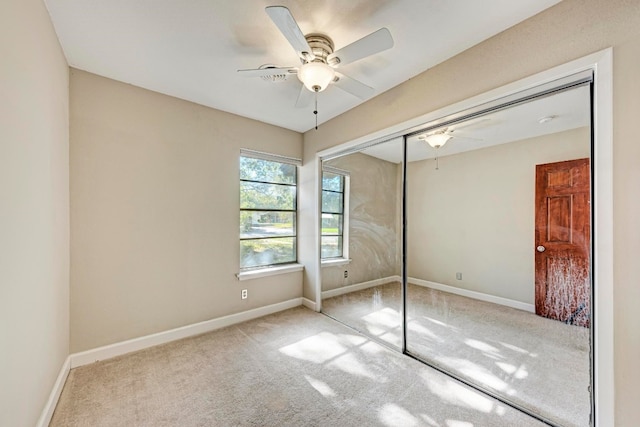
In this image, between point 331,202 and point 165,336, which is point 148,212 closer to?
point 165,336

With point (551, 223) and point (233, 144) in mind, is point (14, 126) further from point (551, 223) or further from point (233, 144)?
point (551, 223)

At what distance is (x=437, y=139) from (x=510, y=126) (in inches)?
24.1

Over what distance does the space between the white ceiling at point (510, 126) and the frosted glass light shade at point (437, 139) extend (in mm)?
45

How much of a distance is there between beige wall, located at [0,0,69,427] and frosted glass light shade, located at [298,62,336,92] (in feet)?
4.78

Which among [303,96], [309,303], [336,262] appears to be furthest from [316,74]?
[309,303]

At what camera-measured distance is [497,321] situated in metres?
2.54

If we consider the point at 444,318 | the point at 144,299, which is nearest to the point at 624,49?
the point at 444,318

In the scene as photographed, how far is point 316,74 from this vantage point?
183 cm

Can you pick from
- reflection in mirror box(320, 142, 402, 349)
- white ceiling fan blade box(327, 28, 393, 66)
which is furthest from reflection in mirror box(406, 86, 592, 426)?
white ceiling fan blade box(327, 28, 393, 66)

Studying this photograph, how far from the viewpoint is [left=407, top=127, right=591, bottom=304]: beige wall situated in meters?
2.28

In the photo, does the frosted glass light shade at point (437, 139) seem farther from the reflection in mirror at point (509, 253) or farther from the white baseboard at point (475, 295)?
the white baseboard at point (475, 295)

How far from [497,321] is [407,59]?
8.41ft

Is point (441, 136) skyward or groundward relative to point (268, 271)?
skyward

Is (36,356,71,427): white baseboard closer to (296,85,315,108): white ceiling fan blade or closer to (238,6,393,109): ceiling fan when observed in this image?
(238,6,393,109): ceiling fan
